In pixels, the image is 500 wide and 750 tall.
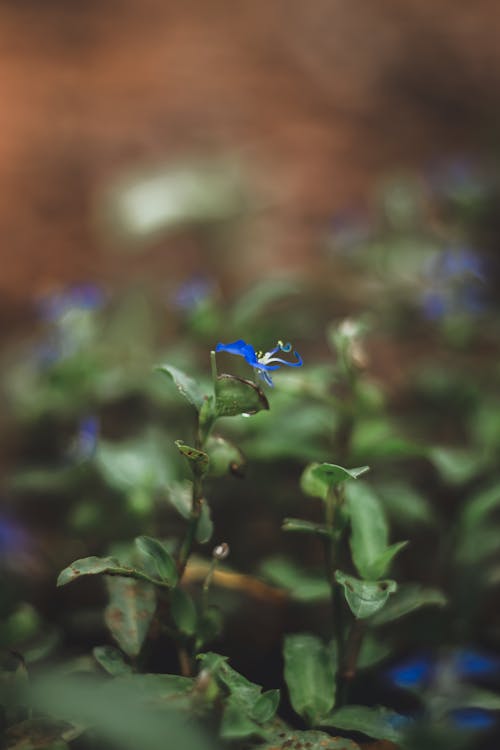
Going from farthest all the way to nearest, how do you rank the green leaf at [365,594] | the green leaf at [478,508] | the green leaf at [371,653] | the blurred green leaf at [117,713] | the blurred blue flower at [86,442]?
the blurred blue flower at [86,442]
the green leaf at [478,508]
the green leaf at [371,653]
the green leaf at [365,594]
the blurred green leaf at [117,713]

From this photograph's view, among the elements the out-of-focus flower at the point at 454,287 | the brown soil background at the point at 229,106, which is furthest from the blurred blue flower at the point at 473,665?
the brown soil background at the point at 229,106

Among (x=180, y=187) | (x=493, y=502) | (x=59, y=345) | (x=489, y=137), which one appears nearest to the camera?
(x=493, y=502)

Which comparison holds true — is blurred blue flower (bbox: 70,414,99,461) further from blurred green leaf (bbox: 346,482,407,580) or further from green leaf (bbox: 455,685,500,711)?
green leaf (bbox: 455,685,500,711)

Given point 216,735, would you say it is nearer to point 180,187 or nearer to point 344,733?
point 344,733

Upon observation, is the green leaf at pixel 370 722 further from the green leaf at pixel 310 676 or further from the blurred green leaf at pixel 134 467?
the blurred green leaf at pixel 134 467

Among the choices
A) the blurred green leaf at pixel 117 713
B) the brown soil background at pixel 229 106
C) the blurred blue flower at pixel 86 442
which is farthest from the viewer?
the brown soil background at pixel 229 106

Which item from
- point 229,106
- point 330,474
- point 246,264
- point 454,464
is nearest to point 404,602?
point 330,474

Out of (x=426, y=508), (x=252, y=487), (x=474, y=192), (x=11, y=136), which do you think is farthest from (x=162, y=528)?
(x=11, y=136)
